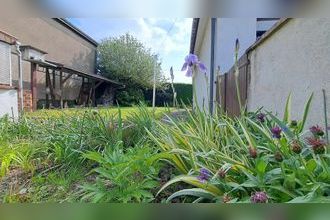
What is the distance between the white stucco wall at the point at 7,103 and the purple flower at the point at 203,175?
1771mm

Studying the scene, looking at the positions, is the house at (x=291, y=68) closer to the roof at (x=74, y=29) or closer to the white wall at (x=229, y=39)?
the roof at (x=74, y=29)

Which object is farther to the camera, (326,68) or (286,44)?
(286,44)

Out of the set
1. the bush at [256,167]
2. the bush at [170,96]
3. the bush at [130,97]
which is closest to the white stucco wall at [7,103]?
the bush at [130,97]

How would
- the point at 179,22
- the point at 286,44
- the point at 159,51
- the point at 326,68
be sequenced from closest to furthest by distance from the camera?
the point at 179,22, the point at 159,51, the point at 326,68, the point at 286,44

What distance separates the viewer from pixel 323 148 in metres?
1.05

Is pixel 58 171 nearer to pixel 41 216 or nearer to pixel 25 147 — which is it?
pixel 25 147

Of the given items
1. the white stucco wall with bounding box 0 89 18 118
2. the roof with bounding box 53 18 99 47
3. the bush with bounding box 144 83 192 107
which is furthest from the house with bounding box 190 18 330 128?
the white stucco wall with bounding box 0 89 18 118

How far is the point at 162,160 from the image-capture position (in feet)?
5.55

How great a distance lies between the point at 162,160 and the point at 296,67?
1.22 meters

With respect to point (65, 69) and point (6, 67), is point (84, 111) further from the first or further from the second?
point (6, 67)

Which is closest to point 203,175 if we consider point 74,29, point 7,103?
point 74,29

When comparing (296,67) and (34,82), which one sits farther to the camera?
(296,67)

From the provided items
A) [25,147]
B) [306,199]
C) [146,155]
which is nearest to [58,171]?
[25,147]
